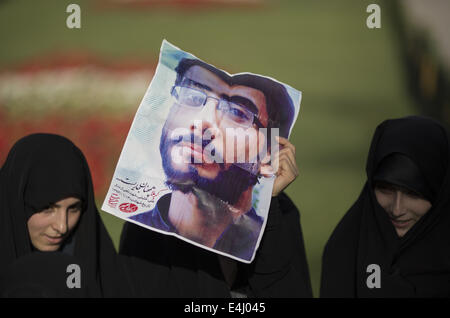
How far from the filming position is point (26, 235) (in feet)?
5.76

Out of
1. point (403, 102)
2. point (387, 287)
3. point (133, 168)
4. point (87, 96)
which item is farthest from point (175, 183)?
point (403, 102)

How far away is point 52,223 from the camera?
68.5 inches

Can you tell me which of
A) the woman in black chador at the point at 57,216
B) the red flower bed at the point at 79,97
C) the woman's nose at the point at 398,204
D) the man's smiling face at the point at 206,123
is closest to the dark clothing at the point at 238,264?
the woman in black chador at the point at 57,216

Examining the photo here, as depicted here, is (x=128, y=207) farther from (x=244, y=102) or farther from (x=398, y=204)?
(x=398, y=204)

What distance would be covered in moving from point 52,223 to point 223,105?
60 cm

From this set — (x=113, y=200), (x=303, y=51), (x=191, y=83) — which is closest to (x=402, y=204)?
(x=191, y=83)

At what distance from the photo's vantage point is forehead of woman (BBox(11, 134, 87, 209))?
173 cm

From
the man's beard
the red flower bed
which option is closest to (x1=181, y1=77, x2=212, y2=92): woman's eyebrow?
the man's beard

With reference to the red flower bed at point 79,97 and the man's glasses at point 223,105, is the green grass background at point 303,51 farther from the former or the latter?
the man's glasses at point 223,105

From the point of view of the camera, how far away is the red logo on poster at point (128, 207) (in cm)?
156

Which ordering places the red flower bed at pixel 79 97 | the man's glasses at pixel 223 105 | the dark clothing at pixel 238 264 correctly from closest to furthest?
the man's glasses at pixel 223 105
the dark clothing at pixel 238 264
the red flower bed at pixel 79 97

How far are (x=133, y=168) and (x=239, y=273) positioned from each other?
1.82ft

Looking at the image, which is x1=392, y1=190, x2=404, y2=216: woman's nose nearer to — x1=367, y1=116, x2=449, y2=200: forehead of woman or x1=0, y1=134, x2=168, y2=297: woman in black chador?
x1=367, y1=116, x2=449, y2=200: forehead of woman

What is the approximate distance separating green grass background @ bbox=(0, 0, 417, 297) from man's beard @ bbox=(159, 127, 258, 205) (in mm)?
2222
